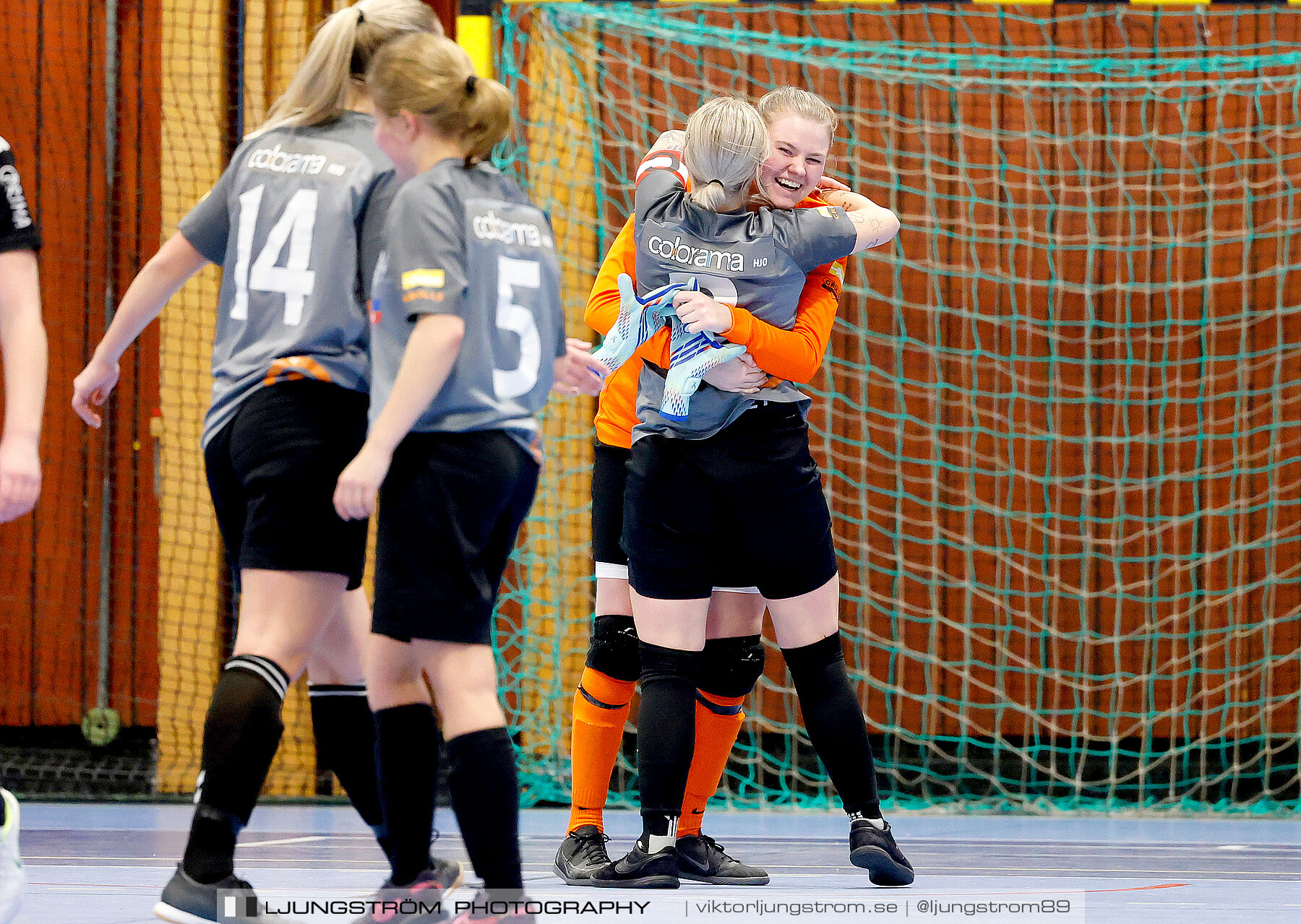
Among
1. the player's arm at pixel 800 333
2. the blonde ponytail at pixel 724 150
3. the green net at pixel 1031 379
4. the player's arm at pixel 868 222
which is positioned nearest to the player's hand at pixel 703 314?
the player's arm at pixel 800 333

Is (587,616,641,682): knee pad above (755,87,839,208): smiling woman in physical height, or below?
below

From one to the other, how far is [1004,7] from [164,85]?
3.11m

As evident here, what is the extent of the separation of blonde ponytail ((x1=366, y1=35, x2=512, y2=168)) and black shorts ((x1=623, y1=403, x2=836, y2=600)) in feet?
2.78

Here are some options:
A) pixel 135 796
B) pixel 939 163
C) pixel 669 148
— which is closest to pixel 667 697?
pixel 669 148

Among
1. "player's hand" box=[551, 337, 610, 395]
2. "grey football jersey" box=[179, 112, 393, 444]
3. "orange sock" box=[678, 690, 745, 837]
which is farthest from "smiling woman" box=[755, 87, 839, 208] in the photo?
"orange sock" box=[678, 690, 745, 837]

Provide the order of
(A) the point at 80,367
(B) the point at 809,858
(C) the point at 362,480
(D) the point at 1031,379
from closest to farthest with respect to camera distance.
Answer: (C) the point at 362,480
(B) the point at 809,858
(D) the point at 1031,379
(A) the point at 80,367

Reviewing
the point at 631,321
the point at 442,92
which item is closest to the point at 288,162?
the point at 442,92

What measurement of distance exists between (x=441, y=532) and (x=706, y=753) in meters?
1.22

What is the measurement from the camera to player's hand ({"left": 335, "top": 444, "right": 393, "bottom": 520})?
2.04m

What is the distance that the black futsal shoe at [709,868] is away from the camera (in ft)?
9.71

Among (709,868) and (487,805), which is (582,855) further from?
(487,805)

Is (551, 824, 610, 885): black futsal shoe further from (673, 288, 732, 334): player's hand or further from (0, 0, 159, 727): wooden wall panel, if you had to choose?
(0, 0, 159, 727): wooden wall panel

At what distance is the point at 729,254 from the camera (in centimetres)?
280

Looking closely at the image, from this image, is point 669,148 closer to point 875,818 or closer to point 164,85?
point 875,818
